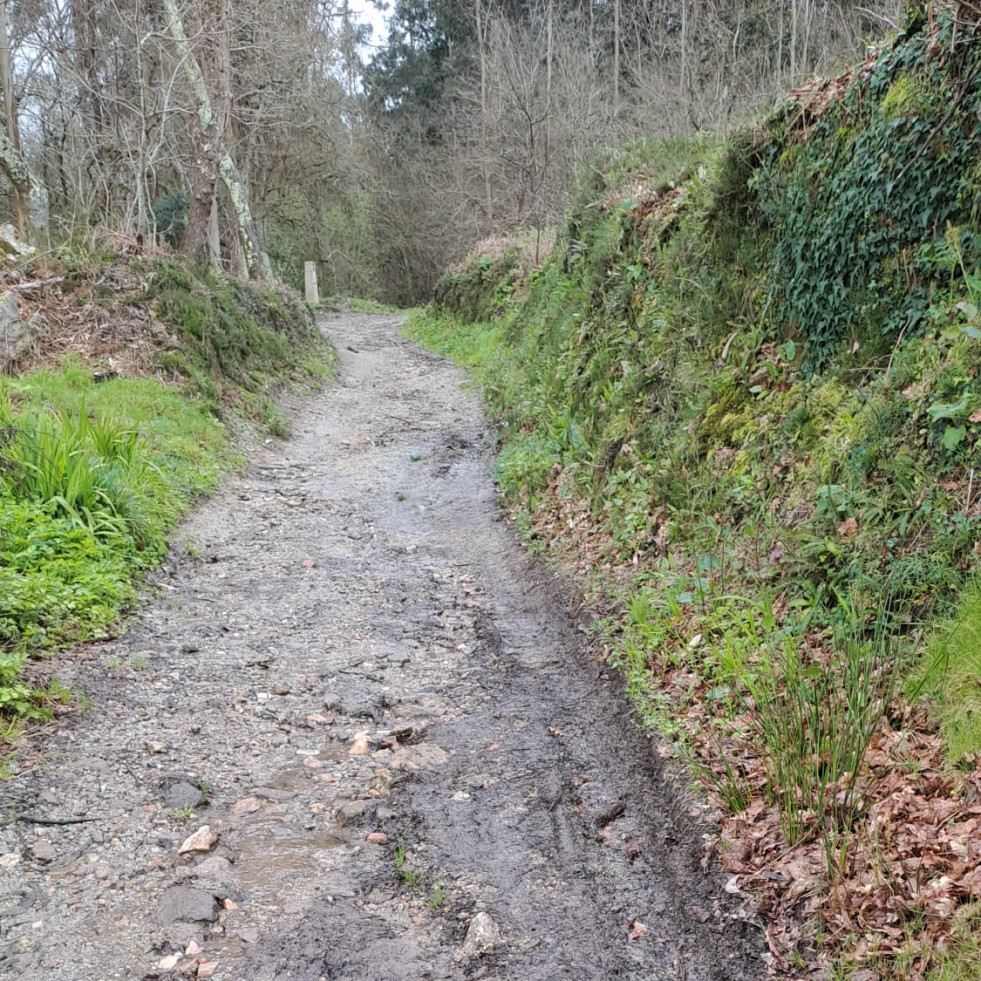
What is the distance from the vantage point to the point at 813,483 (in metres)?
4.46

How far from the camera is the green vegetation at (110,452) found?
195 inches

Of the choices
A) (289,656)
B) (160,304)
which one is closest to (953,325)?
(289,656)

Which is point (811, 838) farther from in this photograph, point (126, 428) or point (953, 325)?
point (126, 428)

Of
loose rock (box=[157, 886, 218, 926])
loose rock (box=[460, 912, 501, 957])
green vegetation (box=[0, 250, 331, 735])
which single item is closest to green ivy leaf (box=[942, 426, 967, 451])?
loose rock (box=[460, 912, 501, 957])

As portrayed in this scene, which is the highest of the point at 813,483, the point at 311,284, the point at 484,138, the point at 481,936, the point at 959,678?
the point at 484,138

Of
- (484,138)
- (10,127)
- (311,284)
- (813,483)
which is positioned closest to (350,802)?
(813,483)

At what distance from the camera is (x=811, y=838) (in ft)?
9.37

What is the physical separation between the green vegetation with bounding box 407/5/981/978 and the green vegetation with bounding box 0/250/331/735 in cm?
336

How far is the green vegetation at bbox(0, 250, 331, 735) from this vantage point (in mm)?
4949

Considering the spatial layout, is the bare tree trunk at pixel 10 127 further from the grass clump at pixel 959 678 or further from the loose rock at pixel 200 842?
the grass clump at pixel 959 678

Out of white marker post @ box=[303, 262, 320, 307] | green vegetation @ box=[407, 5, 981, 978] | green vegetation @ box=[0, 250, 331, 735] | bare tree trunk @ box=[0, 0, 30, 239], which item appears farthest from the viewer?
white marker post @ box=[303, 262, 320, 307]

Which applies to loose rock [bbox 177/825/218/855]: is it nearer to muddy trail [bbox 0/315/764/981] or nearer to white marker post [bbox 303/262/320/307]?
muddy trail [bbox 0/315/764/981]

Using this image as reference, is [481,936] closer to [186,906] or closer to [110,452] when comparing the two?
[186,906]

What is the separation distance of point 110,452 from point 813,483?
592 centimetres
